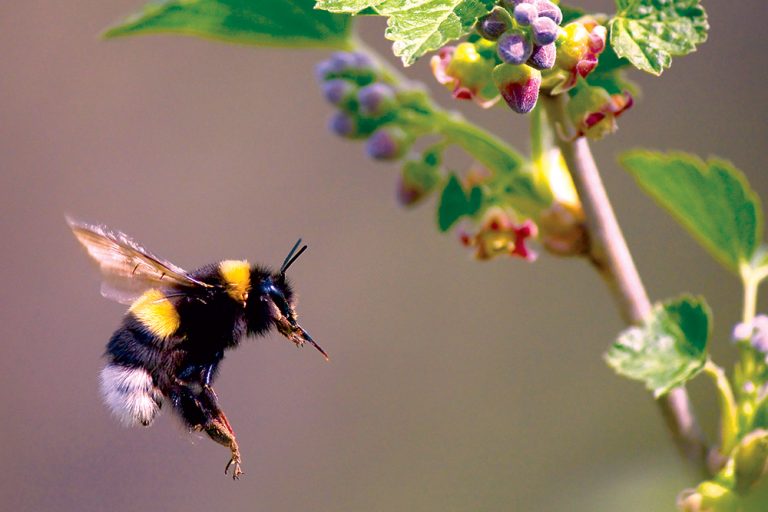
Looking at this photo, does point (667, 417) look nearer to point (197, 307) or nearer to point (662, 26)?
point (662, 26)

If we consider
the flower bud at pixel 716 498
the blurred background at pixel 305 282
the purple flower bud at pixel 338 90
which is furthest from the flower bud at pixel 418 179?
the blurred background at pixel 305 282

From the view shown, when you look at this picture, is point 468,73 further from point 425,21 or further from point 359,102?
point 359,102

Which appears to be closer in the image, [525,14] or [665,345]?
[525,14]

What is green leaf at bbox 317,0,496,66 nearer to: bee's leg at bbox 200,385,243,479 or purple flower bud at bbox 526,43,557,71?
purple flower bud at bbox 526,43,557,71

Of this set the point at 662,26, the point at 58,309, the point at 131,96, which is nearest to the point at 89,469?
the point at 58,309

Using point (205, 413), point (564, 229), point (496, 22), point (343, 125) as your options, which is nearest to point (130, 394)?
point (205, 413)

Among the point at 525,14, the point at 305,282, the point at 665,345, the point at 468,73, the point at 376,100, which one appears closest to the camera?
the point at 525,14
